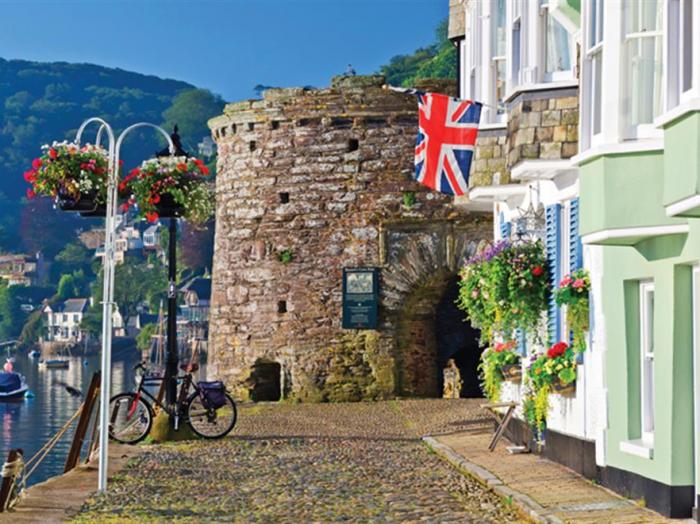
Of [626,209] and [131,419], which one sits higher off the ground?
[626,209]

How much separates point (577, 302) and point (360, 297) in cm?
1296

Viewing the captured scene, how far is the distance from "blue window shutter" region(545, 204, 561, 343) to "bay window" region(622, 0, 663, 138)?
14.5 feet

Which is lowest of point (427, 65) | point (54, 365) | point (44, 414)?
point (44, 414)

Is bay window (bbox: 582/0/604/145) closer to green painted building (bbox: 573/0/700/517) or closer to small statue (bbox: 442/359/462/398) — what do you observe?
green painted building (bbox: 573/0/700/517)

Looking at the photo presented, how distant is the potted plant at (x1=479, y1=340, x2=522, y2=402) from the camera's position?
17.4 meters

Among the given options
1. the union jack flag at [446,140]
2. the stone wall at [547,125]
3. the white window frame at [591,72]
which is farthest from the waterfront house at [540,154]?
the white window frame at [591,72]

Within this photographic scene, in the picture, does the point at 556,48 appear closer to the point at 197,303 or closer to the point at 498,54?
the point at 498,54

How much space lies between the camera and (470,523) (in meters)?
11.8

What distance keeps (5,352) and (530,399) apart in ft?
535

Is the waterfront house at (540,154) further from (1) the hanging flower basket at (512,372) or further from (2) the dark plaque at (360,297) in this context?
(2) the dark plaque at (360,297)

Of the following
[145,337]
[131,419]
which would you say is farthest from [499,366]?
[145,337]

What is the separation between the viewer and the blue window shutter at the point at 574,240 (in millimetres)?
14289

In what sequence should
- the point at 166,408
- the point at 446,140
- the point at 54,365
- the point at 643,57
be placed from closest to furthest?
the point at 643,57 → the point at 446,140 → the point at 166,408 → the point at 54,365

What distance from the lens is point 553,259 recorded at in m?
15.5
